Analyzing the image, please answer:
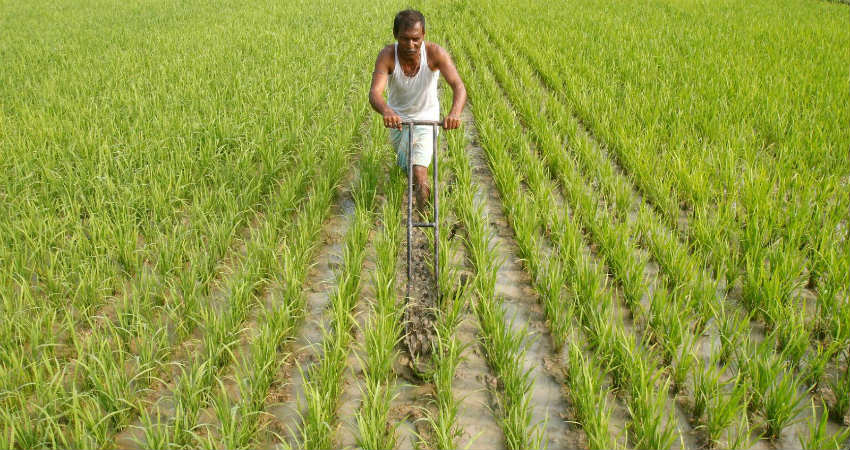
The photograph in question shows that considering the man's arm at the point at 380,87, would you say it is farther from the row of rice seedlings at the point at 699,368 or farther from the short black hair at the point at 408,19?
the row of rice seedlings at the point at 699,368

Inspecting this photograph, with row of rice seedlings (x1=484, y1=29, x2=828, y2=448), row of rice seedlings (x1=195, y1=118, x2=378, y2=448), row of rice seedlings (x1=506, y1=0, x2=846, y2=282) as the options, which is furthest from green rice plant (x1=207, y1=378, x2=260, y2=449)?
row of rice seedlings (x1=506, y1=0, x2=846, y2=282)

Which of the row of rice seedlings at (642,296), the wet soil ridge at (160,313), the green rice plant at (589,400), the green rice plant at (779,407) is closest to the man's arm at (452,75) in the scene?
the row of rice seedlings at (642,296)

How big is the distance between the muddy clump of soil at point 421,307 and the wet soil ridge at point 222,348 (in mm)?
469

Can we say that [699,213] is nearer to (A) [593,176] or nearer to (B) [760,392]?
(A) [593,176]

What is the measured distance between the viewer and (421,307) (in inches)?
92.3

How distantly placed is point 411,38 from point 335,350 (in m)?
1.50

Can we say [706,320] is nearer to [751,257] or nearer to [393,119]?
[751,257]

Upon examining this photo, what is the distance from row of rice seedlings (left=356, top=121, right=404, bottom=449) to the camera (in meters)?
1.74

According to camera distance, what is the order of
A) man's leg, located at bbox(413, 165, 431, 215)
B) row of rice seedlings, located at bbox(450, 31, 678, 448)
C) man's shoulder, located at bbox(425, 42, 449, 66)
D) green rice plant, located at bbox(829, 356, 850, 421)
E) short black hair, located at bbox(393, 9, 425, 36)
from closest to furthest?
row of rice seedlings, located at bbox(450, 31, 678, 448), green rice plant, located at bbox(829, 356, 850, 421), short black hair, located at bbox(393, 9, 425, 36), man's shoulder, located at bbox(425, 42, 449, 66), man's leg, located at bbox(413, 165, 431, 215)

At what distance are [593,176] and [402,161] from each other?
124 centimetres

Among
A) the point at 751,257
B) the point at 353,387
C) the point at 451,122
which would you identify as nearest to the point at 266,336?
the point at 353,387

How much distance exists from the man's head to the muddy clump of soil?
0.97 m

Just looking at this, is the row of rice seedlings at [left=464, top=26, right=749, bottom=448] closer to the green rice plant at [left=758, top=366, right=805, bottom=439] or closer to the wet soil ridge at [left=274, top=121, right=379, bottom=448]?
the green rice plant at [left=758, top=366, right=805, bottom=439]

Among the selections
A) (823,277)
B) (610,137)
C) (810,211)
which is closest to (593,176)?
(610,137)
